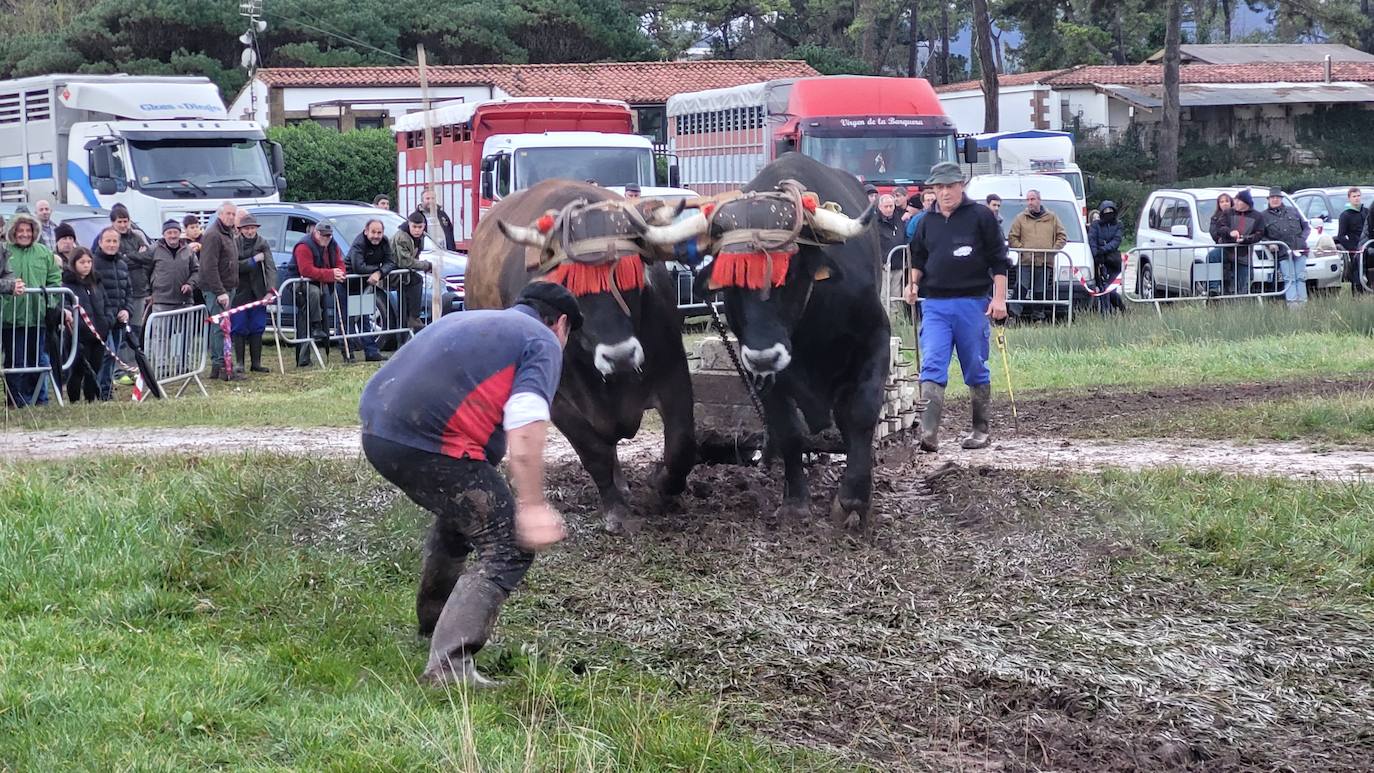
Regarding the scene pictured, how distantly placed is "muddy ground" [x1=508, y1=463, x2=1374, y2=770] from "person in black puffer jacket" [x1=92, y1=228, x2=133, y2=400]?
28.2 ft

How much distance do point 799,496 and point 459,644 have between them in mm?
3569

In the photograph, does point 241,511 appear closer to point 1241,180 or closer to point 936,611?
point 936,611

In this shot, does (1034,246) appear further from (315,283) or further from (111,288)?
(111,288)

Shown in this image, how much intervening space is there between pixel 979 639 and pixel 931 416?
4.74 metres

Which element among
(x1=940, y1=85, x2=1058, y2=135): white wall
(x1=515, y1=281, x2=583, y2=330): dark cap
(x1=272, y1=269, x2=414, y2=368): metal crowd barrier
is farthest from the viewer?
(x1=940, y1=85, x2=1058, y2=135): white wall

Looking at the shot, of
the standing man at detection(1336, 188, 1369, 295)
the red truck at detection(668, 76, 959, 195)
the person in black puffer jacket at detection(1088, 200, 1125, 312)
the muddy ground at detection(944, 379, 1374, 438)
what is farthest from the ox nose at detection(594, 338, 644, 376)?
the standing man at detection(1336, 188, 1369, 295)

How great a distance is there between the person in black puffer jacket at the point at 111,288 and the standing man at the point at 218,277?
1346 mm

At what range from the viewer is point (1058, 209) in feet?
81.0

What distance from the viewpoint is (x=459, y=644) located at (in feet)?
19.7

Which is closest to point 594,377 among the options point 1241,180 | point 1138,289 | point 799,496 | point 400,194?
point 799,496

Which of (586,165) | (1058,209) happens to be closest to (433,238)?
(586,165)

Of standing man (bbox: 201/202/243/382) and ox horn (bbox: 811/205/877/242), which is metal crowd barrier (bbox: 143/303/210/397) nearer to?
standing man (bbox: 201/202/243/382)

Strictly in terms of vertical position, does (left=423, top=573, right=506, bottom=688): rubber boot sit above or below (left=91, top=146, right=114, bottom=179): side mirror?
below

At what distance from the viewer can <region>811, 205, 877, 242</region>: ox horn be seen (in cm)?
881
